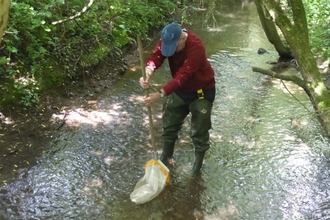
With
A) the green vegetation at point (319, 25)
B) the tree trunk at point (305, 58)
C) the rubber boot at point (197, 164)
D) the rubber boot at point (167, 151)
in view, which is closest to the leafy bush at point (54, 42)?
the rubber boot at point (167, 151)

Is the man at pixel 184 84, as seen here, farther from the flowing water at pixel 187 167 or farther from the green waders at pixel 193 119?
the flowing water at pixel 187 167

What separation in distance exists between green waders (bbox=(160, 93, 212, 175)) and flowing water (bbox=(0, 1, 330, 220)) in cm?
42

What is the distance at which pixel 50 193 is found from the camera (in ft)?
13.0

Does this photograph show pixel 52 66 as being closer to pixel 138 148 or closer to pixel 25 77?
pixel 25 77

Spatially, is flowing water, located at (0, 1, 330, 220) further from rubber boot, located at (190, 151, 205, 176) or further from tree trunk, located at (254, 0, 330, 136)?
tree trunk, located at (254, 0, 330, 136)

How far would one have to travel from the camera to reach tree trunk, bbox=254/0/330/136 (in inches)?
163

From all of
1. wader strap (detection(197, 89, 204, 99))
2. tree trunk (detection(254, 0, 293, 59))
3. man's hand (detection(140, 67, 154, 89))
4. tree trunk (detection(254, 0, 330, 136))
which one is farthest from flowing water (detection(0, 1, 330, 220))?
tree trunk (detection(254, 0, 293, 59))

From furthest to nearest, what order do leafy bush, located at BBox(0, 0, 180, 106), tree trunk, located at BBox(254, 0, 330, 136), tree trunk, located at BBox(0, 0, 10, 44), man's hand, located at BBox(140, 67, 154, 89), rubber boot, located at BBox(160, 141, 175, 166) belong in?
leafy bush, located at BBox(0, 0, 180, 106), rubber boot, located at BBox(160, 141, 175, 166), tree trunk, located at BBox(254, 0, 330, 136), man's hand, located at BBox(140, 67, 154, 89), tree trunk, located at BBox(0, 0, 10, 44)

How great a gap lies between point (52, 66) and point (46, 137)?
1.56 m

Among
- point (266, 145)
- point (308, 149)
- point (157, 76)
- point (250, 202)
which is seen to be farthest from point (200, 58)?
point (157, 76)

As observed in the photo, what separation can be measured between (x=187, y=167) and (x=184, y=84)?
1375 mm

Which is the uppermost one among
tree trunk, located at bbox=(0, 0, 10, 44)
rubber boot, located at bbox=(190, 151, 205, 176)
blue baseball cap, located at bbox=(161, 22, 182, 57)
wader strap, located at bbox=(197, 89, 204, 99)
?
tree trunk, located at bbox=(0, 0, 10, 44)

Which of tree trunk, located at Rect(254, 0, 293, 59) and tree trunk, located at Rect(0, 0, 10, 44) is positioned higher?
tree trunk, located at Rect(0, 0, 10, 44)

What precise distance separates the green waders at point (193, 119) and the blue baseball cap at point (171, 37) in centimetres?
68
